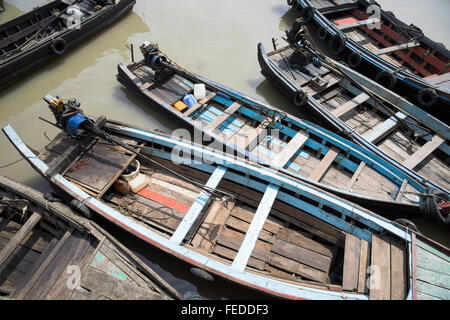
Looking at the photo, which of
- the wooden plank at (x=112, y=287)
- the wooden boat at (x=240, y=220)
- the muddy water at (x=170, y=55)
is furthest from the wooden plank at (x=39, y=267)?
the muddy water at (x=170, y=55)

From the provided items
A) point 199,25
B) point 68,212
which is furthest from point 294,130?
point 199,25

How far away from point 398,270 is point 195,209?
4.29 m

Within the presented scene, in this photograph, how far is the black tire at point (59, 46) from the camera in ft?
37.7

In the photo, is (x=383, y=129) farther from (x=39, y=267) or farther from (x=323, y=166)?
(x=39, y=267)

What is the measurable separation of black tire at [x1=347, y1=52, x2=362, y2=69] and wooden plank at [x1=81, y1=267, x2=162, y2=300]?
10.5 metres

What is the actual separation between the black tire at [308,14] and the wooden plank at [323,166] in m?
7.60

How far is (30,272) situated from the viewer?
595 cm

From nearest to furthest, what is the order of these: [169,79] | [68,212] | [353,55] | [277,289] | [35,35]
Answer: [277,289]
[68,212]
[169,79]
[353,55]
[35,35]

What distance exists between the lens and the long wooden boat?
968cm

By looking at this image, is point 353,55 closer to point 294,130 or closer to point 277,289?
point 294,130

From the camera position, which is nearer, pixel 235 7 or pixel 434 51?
pixel 434 51

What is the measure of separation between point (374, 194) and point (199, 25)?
36.1ft

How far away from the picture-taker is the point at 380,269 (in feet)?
19.2

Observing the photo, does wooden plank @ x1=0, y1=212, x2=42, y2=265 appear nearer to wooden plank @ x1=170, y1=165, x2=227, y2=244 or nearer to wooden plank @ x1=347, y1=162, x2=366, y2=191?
wooden plank @ x1=170, y1=165, x2=227, y2=244
